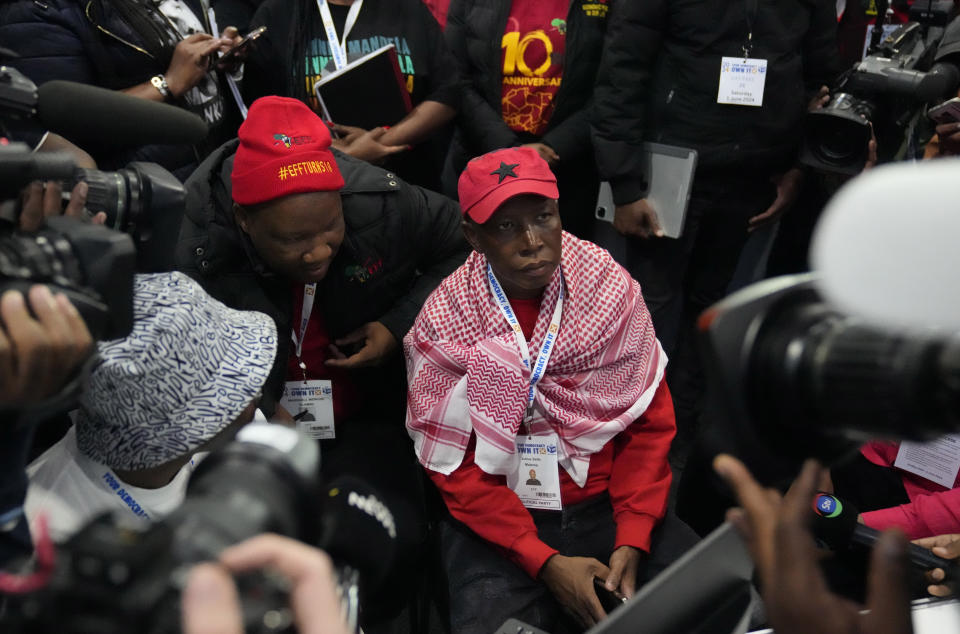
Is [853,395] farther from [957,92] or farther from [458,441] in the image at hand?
[957,92]

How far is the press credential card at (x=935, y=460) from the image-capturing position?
1675mm

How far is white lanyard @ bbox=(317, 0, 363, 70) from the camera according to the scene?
97.8 inches

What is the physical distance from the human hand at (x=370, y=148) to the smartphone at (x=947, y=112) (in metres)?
1.51

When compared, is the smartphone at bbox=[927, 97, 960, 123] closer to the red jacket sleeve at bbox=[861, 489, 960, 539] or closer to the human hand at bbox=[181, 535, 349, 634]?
the red jacket sleeve at bbox=[861, 489, 960, 539]

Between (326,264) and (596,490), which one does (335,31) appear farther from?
A: (596,490)

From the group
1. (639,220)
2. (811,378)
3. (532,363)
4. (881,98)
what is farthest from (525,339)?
(881,98)

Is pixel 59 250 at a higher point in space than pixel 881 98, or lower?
higher

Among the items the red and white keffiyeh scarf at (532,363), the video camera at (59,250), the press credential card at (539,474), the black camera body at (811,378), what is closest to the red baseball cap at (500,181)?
the red and white keffiyeh scarf at (532,363)

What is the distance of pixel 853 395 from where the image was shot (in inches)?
25.7

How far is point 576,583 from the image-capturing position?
166 centimetres

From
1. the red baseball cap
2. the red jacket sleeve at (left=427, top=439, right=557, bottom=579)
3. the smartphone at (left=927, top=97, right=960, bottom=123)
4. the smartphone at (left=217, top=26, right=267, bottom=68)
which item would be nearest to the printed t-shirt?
the smartphone at (left=217, top=26, right=267, bottom=68)

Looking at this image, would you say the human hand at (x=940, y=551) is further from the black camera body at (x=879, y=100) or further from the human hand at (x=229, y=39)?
the human hand at (x=229, y=39)

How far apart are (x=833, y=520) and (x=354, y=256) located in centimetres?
125

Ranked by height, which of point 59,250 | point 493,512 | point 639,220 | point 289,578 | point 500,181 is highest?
point 59,250
